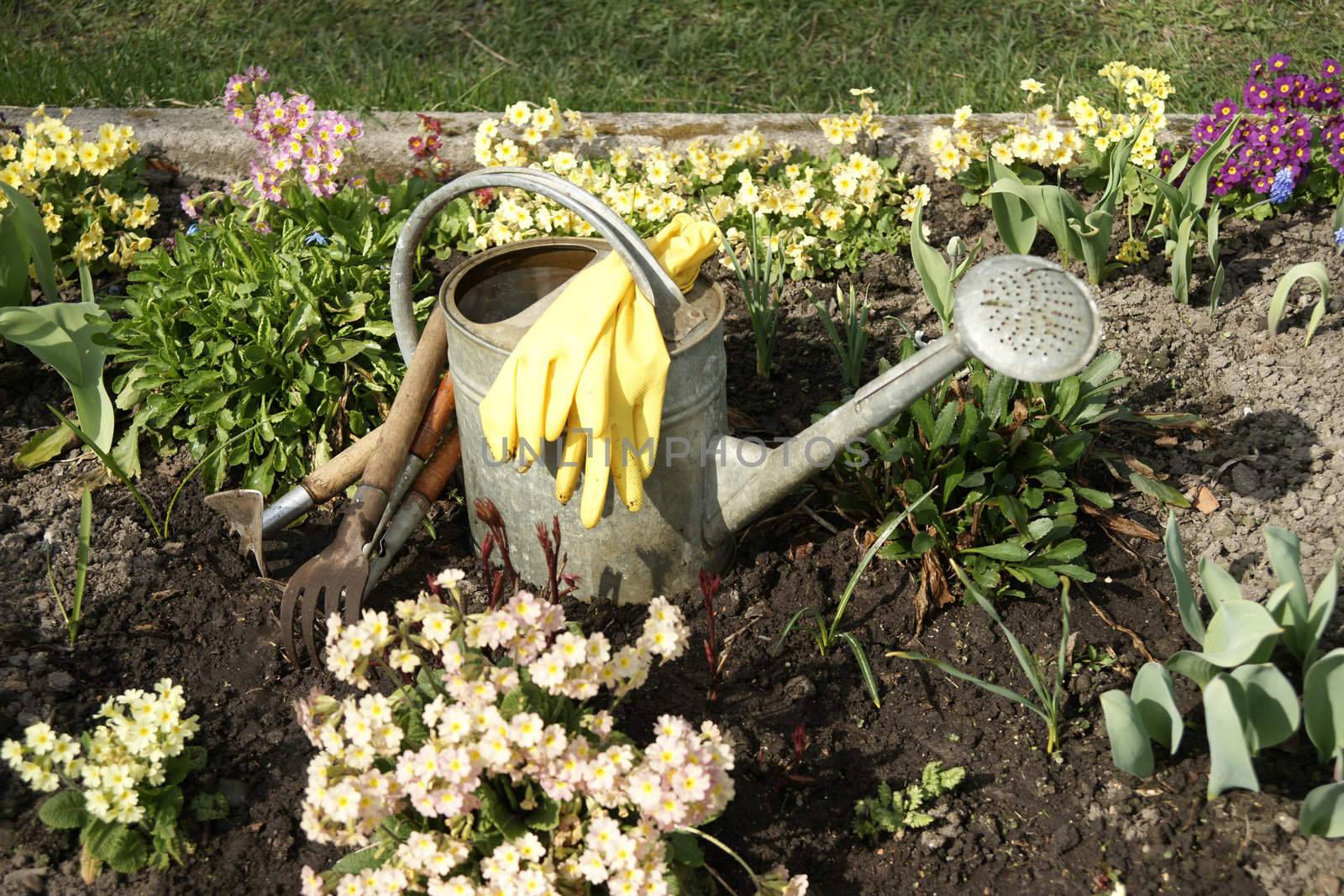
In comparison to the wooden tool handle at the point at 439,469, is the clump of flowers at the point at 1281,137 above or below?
above

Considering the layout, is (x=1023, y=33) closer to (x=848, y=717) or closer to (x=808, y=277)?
(x=808, y=277)

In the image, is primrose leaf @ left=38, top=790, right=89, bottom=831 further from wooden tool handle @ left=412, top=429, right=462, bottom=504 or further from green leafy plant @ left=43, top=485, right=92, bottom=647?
wooden tool handle @ left=412, top=429, right=462, bottom=504

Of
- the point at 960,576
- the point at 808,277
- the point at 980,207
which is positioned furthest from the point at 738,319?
the point at 960,576

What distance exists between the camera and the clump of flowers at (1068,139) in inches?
124

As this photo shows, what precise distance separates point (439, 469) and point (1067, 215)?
1591mm

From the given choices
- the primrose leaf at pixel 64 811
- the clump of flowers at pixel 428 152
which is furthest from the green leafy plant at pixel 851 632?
the clump of flowers at pixel 428 152

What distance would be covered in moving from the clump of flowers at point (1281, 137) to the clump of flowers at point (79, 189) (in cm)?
275

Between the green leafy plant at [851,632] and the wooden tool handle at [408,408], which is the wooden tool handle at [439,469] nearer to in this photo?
the wooden tool handle at [408,408]

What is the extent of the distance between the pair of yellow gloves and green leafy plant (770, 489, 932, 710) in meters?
0.40

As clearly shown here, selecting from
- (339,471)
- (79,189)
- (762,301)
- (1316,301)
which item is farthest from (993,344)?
(79,189)

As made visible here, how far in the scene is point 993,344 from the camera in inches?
71.4

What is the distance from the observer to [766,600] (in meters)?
2.45

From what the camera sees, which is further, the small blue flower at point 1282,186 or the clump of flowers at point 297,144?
the small blue flower at point 1282,186

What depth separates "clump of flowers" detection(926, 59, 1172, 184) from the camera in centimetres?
316
